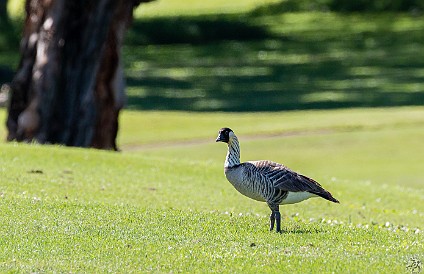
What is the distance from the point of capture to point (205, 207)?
51.7ft

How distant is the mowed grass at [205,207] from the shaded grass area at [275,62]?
34.5 ft

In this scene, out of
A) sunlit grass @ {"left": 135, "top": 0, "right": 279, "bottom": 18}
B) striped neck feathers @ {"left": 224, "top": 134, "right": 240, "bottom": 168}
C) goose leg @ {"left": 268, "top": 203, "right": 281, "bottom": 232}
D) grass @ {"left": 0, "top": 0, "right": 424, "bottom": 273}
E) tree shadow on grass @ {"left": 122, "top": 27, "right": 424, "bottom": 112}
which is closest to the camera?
grass @ {"left": 0, "top": 0, "right": 424, "bottom": 273}

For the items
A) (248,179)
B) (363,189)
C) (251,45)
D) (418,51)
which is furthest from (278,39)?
(248,179)

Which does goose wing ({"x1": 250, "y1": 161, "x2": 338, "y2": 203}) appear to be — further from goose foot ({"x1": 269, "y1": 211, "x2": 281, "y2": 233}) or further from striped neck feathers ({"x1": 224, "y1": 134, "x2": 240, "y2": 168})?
goose foot ({"x1": 269, "y1": 211, "x2": 281, "y2": 233})

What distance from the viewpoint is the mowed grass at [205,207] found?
33.2ft

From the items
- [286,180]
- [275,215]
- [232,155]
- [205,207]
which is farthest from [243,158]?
[286,180]

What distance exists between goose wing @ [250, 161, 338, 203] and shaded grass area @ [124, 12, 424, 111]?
26.8 meters

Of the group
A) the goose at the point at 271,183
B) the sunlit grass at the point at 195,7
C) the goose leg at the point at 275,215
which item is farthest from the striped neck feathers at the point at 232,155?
the sunlit grass at the point at 195,7

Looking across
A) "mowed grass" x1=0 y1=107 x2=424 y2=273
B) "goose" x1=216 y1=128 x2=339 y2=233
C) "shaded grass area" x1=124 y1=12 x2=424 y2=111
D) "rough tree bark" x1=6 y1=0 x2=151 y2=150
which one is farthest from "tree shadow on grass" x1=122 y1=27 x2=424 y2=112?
"goose" x1=216 y1=128 x2=339 y2=233

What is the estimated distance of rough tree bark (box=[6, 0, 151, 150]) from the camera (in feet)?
82.0

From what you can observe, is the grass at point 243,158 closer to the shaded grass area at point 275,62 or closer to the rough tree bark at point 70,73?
the shaded grass area at point 275,62

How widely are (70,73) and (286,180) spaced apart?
14549 mm

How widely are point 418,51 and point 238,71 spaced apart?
11.6 metres

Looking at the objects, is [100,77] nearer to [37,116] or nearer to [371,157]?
[37,116]
